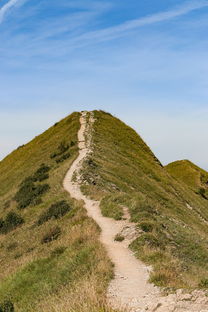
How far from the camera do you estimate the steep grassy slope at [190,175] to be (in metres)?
75.8

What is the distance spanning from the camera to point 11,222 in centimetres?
3020

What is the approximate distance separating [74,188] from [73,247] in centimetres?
1388

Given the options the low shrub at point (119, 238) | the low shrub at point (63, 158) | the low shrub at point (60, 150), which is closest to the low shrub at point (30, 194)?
the low shrub at point (63, 158)

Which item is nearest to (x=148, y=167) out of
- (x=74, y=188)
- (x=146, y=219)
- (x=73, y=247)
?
(x=74, y=188)

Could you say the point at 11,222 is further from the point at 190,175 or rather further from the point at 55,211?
the point at 190,175

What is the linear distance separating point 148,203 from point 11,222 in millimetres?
11783

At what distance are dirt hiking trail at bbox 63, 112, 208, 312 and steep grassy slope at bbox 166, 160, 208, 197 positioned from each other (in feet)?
174

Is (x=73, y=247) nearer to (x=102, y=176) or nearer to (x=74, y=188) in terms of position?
(x=74, y=188)

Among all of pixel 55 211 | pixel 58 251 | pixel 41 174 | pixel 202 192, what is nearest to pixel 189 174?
pixel 202 192

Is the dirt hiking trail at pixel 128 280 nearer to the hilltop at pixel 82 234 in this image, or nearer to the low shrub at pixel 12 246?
the hilltop at pixel 82 234

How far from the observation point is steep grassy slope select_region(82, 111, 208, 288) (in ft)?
48.6

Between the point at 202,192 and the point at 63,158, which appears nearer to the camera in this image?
the point at 63,158

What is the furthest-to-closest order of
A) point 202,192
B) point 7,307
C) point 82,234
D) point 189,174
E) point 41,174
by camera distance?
1. point 189,174
2. point 202,192
3. point 41,174
4. point 82,234
5. point 7,307

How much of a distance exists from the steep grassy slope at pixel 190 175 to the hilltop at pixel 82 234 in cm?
2426
